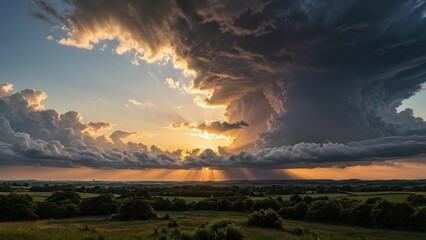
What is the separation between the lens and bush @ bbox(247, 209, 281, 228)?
81775mm

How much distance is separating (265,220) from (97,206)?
7219 centimetres

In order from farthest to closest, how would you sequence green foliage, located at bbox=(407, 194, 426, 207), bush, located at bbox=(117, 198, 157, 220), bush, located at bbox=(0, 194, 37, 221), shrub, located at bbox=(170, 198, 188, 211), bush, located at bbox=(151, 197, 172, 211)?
bush, located at bbox=(151, 197, 172, 211) < shrub, located at bbox=(170, 198, 188, 211) < green foliage, located at bbox=(407, 194, 426, 207) < bush, located at bbox=(117, 198, 157, 220) < bush, located at bbox=(0, 194, 37, 221)

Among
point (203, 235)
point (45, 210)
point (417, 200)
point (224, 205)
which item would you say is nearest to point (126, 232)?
point (203, 235)

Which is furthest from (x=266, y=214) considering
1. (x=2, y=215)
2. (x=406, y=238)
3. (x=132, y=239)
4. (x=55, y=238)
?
(x=2, y=215)

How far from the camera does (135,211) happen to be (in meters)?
108

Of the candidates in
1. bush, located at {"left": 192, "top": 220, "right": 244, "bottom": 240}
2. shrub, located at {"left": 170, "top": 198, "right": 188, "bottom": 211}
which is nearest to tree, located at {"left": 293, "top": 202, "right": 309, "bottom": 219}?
shrub, located at {"left": 170, "top": 198, "right": 188, "bottom": 211}

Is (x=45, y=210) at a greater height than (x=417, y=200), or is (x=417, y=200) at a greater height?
(x=45, y=210)

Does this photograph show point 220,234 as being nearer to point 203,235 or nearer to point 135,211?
point 203,235

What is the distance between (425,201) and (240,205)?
7295 cm

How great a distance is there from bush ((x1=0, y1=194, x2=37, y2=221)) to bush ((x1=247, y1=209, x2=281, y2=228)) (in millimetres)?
71303

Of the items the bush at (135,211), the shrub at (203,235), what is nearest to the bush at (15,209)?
the bush at (135,211)

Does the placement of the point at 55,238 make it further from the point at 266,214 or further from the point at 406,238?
the point at 406,238

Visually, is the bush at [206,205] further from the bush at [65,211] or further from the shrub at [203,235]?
the shrub at [203,235]

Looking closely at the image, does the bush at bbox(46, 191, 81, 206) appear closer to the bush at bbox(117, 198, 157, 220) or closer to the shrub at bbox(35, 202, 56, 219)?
the shrub at bbox(35, 202, 56, 219)
